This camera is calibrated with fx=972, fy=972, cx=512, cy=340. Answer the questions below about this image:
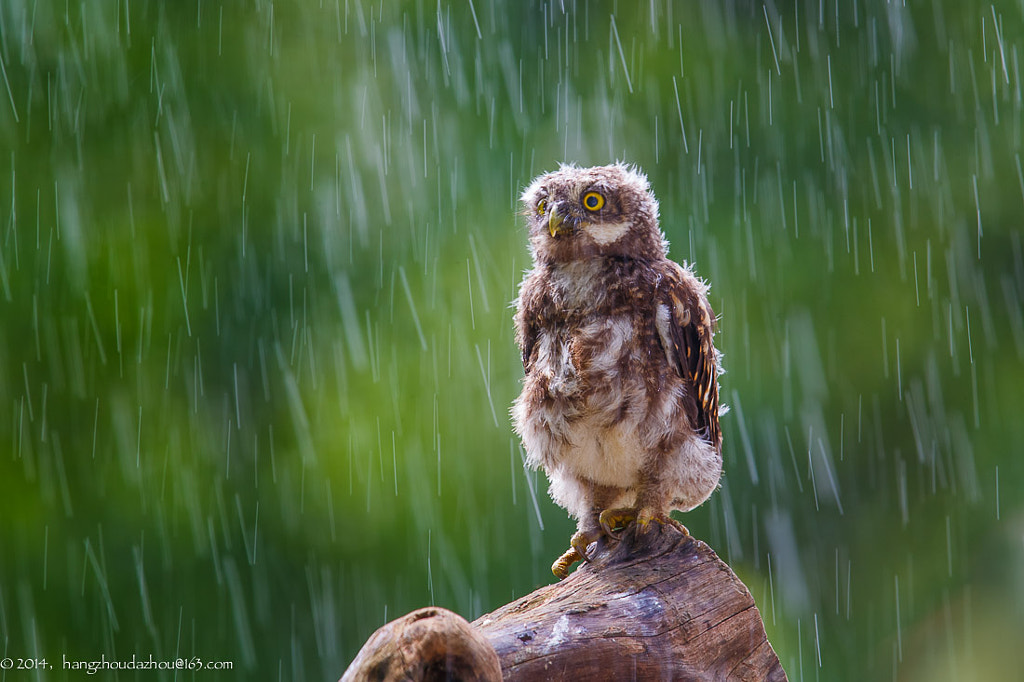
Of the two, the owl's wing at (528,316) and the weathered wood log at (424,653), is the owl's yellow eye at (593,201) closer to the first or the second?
the owl's wing at (528,316)

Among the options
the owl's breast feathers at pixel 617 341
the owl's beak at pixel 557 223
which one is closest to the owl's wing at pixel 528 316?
the owl's breast feathers at pixel 617 341

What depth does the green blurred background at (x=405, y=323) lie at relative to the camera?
5.58 meters

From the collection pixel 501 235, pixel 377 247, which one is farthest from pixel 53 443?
pixel 501 235

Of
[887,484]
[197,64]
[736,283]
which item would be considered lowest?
[887,484]

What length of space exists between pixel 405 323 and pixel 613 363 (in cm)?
266

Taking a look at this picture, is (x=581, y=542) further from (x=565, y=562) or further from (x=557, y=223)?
(x=557, y=223)

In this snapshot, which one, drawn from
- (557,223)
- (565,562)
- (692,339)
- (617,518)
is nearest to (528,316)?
(557,223)

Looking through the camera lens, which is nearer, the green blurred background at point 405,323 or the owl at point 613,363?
the owl at point 613,363

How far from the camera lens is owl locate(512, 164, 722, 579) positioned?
10.8 ft

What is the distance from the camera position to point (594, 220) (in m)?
3.42

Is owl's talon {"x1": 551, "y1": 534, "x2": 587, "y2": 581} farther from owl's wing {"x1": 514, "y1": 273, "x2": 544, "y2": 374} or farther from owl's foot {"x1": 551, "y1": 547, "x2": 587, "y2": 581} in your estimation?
owl's wing {"x1": 514, "y1": 273, "x2": 544, "y2": 374}

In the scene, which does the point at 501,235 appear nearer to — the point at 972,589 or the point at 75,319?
the point at 75,319

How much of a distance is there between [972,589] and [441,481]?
3401 millimetres

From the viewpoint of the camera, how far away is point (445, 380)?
557 cm
